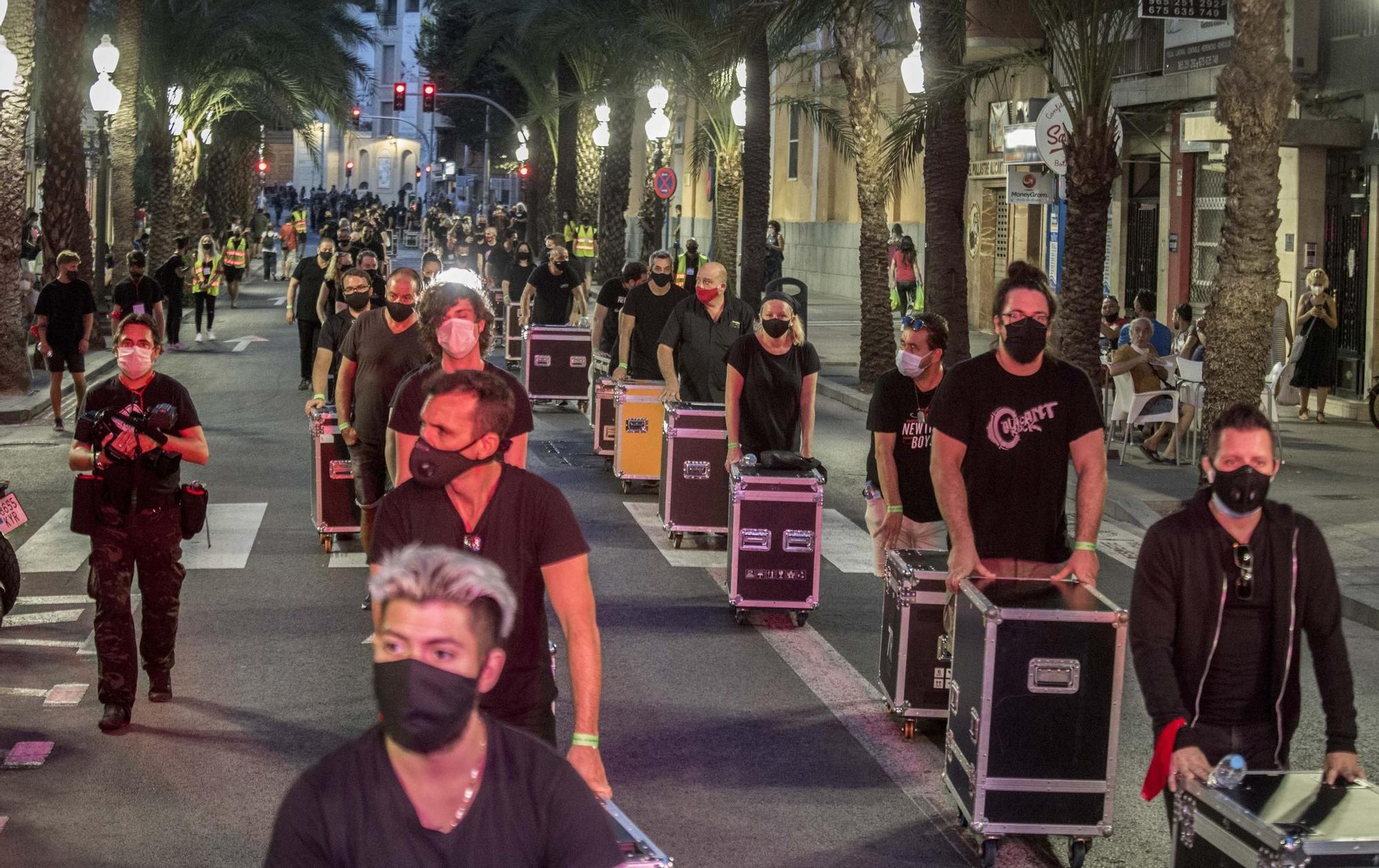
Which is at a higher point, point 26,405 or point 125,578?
point 125,578

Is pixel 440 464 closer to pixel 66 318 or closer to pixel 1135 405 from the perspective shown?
pixel 1135 405

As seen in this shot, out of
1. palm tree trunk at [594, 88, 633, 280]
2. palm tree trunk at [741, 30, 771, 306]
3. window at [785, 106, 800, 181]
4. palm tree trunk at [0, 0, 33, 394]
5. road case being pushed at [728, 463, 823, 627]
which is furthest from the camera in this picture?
window at [785, 106, 800, 181]

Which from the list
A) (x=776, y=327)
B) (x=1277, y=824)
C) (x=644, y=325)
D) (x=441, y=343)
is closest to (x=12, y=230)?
(x=644, y=325)

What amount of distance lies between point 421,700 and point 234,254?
127ft

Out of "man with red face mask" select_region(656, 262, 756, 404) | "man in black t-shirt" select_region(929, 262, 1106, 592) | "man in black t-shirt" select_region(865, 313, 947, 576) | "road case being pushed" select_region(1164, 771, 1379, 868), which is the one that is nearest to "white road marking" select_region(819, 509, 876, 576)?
"man with red face mask" select_region(656, 262, 756, 404)

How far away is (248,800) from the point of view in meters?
7.54

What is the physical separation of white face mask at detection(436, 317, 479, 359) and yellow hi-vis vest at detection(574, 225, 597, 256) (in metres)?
35.5

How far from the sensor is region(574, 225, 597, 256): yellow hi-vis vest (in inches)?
1704

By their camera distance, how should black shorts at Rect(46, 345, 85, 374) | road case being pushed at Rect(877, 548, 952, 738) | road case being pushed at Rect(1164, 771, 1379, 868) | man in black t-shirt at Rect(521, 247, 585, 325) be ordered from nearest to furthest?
road case being pushed at Rect(1164, 771, 1379, 868), road case being pushed at Rect(877, 548, 952, 738), black shorts at Rect(46, 345, 85, 374), man in black t-shirt at Rect(521, 247, 585, 325)

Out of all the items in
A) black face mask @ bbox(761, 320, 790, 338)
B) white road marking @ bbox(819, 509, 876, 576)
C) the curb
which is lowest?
white road marking @ bbox(819, 509, 876, 576)

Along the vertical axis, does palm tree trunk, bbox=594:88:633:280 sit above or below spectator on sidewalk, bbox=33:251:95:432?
above

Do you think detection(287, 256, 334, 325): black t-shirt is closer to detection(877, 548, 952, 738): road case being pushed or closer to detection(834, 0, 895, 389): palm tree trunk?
detection(834, 0, 895, 389): palm tree trunk

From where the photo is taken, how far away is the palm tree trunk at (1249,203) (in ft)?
49.1

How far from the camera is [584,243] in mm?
43562
